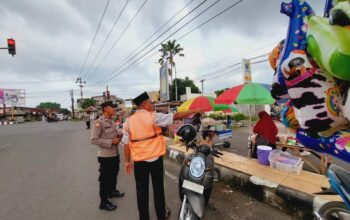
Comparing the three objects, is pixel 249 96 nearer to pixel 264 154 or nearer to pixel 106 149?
pixel 264 154

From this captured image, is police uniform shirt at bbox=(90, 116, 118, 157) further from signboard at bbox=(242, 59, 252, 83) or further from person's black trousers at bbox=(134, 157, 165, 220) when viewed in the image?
signboard at bbox=(242, 59, 252, 83)

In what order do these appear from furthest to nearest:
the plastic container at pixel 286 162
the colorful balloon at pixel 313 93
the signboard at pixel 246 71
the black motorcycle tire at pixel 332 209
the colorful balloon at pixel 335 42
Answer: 1. the signboard at pixel 246 71
2. the plastic container at pixel 286 162
3. the black motorcycle tire at pixel 332 209
4. the colorful balloon at pixel 313 93
5. the colorful balloon at pixel 335 42

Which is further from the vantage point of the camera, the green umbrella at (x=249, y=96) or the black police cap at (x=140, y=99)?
the green umbrella at (x=249, y=96)

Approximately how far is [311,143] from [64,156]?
7335 mm

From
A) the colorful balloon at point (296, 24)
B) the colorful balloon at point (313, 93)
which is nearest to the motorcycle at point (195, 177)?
the colorful balloon at point (313, 93)

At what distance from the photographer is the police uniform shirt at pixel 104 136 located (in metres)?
3.12

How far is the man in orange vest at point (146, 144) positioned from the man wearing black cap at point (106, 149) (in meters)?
0.73

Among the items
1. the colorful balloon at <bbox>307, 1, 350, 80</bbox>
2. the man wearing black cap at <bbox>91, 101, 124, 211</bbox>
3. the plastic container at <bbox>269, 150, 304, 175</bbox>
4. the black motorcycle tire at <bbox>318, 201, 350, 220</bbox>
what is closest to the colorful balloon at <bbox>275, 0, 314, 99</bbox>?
the colorful balloon at <bbox>307, 1, 350, 80</bbox>

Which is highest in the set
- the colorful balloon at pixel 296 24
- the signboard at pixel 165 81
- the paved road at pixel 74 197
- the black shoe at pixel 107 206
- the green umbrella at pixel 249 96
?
the signboard at pixel 165 81

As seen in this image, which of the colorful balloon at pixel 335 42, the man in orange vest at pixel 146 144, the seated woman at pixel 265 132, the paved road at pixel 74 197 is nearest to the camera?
the colorful balloon at pixel 335 42

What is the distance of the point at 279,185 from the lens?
3.01m

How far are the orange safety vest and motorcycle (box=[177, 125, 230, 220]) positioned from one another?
368 mm

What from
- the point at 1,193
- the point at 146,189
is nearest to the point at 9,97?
the point at 1,193

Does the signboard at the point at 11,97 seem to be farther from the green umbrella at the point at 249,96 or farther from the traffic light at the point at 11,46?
the green umbrella at the point at 249,96
